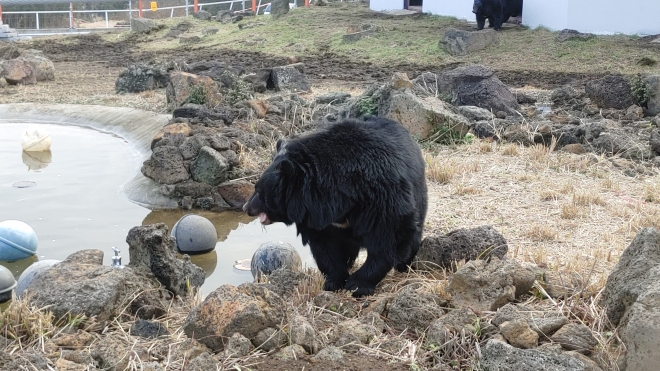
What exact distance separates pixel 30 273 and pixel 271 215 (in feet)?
6.55

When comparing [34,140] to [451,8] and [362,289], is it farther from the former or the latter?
[451,8]

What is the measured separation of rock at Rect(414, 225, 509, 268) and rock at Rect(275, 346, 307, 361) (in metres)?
1.72

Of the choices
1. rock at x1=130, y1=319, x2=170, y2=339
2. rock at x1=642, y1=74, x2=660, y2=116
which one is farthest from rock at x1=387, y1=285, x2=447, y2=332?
rock at x1=642, y1=74, x2=660, y2=116

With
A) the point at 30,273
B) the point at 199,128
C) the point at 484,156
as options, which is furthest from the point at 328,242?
the point at 199,128

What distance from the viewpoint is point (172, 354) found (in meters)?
4.14

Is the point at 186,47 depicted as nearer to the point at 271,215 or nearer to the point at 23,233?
the point at 23,233

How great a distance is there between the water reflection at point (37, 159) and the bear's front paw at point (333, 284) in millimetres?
6648

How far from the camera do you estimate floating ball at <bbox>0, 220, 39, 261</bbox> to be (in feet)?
23.1

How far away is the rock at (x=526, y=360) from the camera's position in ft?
12.0

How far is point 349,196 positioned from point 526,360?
1647 mm

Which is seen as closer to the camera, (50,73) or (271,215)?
(271,215)

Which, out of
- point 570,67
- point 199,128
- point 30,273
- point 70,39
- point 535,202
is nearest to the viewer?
point 30,273

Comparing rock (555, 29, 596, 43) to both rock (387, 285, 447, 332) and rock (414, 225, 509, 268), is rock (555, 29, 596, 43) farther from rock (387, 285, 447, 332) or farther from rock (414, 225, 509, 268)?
rock (387, 285, 447, 332)

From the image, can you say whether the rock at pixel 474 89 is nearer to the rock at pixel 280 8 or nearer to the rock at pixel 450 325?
the rock at pixel 450 325
